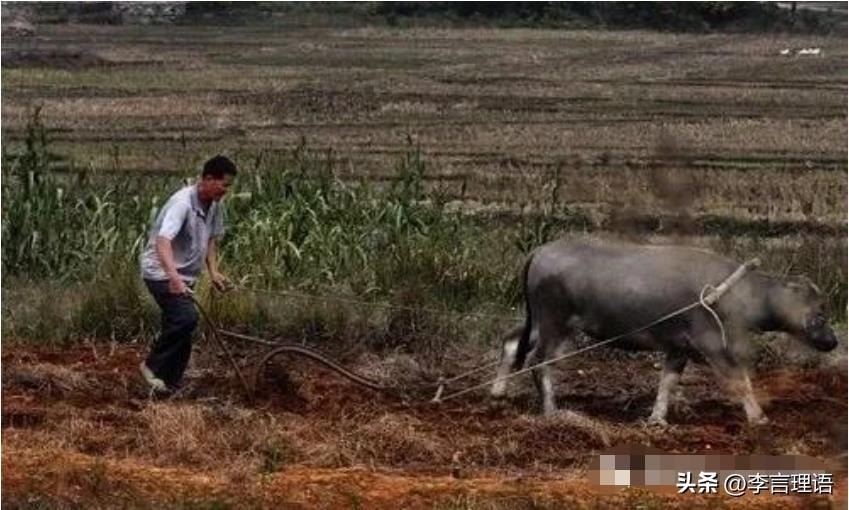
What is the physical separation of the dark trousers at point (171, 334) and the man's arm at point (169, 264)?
0.21 m

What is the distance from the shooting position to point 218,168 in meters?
8.80

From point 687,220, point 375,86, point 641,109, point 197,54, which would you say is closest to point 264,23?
point 197,54

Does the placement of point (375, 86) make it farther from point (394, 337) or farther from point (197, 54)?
point (394, 337)

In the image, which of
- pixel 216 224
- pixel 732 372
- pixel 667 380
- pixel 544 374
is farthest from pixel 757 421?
pixel 216 224

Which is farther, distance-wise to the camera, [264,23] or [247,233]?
[264,23]

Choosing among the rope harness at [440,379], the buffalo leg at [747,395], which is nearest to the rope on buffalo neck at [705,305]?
the rope harness at [440,379]

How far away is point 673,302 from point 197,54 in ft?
122

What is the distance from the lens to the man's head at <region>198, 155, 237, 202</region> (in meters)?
8.78

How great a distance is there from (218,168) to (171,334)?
40.0 inches

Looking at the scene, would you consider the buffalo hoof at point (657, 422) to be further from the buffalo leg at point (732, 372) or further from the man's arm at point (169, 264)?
the man's arm at point (169, 264)

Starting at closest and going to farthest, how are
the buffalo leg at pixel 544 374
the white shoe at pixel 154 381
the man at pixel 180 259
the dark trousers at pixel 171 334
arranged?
the man at pixel 180 259 < the buffalo leg at pixel 544 374 < the dark trousers at pixel 171 334 < the white shoe at pixel 154 381

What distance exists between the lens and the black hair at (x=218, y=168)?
8773 mm

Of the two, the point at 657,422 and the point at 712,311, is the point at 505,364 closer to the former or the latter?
the point at 657,422

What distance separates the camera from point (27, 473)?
7414 mm
